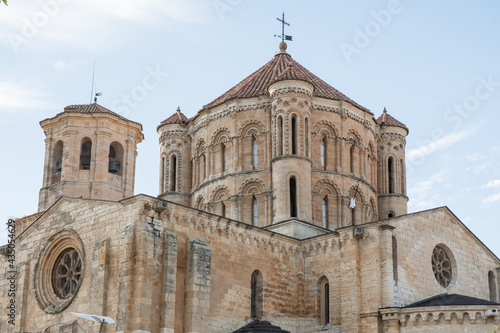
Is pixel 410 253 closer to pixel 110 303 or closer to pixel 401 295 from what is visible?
pixel 401 295

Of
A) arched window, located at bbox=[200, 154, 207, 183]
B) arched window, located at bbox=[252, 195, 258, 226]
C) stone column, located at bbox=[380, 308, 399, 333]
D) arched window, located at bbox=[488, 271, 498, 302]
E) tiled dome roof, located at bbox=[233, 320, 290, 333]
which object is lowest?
tiled dome roof, located at bbox=[233, 320, 290, 333]

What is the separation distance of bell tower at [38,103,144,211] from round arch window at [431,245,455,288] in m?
13.3

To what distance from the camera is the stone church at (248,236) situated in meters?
25.5

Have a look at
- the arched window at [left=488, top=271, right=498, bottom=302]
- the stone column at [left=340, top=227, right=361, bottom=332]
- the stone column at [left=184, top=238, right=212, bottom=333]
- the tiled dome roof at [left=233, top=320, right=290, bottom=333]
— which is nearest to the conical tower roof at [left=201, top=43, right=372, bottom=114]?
the stone column at [left=340, top=227, right=361, bottom=332]

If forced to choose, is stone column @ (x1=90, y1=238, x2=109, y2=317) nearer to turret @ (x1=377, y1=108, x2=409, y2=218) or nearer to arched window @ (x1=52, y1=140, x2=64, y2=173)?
arched window @ (x1=52, y1=140, x2=64, y2=173)

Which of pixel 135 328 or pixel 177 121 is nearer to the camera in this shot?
pixel 135 328

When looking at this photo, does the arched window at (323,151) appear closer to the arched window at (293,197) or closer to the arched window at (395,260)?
the arched window at (293,197)

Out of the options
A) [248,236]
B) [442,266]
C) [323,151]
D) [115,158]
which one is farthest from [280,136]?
[442,266]

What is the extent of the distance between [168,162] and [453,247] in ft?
52.0

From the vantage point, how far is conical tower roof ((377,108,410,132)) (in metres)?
40.5

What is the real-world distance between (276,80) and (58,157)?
10.5 meters

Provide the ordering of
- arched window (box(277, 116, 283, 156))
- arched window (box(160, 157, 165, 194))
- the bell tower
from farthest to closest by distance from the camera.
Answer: arched window (box(160, 157, 165, 194))
arched window (box(277, 116, 283, 156))
the bell tower

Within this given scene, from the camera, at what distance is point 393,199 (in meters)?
38.9

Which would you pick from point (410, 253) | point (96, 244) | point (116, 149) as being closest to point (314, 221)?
point (410, 253)
